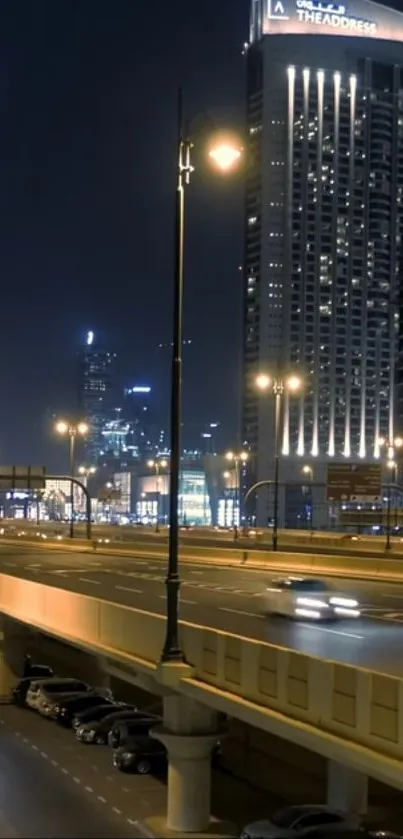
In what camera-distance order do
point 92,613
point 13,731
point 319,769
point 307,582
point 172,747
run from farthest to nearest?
point 13,731 → point 307,582 → point 319,769 → point 92,613 → point 172,747

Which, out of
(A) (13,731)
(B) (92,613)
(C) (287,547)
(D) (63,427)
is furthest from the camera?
(D) (63,427)

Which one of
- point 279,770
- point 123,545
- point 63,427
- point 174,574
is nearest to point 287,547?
point 123,545

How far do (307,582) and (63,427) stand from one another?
48521 mm

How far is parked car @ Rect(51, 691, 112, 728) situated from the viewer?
44.3 m

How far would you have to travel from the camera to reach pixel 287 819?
25.2 m

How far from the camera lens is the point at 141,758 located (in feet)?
116

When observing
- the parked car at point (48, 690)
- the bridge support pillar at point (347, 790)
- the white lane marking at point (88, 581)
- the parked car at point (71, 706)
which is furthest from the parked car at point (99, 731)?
the bridge support pillar at point (347, 790)

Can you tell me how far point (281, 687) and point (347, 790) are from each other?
1155 centimetres

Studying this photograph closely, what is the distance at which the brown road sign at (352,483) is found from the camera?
260 ft

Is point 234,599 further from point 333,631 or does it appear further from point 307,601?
point 333,631

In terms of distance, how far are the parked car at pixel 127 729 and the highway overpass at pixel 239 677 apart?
166 inches

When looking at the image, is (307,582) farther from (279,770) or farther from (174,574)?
(174,574)

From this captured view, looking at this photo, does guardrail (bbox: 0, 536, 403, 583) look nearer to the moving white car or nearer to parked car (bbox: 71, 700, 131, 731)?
the moving white car

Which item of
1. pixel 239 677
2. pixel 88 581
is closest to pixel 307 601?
pixel 239 677
